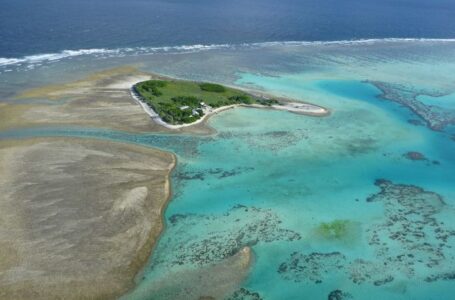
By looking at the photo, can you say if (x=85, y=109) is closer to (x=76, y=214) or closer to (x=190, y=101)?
A: (x=190, y=101)

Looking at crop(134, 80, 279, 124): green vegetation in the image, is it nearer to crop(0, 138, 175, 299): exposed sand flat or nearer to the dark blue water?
crop(0, 138, 175, 299): exposed sand flat

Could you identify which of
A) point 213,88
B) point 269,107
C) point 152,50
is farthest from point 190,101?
point 152,50

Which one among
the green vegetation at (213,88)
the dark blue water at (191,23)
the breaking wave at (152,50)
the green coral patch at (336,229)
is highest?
the dark blue water at (191,23)

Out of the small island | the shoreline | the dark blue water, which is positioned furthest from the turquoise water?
the dark blue water

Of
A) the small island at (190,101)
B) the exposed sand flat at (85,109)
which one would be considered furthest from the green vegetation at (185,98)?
the exposed sand flat at (85,109)

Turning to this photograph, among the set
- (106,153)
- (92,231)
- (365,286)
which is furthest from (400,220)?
(106,153)

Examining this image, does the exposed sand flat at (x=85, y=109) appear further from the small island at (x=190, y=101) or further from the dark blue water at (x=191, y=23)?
the dark blue water at (x=191, y=23)

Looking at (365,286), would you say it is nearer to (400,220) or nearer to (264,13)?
(400,220)
